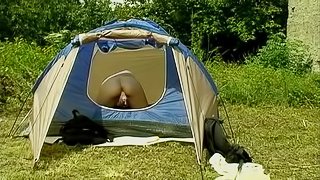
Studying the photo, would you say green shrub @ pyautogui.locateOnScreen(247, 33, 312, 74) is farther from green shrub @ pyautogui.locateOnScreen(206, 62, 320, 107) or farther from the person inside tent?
the person inside tent

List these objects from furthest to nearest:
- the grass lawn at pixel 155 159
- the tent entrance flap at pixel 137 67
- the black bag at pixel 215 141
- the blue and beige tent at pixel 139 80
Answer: the tent entrance flap at pixel 137 67 → the blue and beige tent at pixel 139 80 → the black bag at pixel 215 141 → the grass lawn at pixel 155 159

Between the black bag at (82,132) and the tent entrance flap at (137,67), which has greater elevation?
the tent entrance flap at (137,67)

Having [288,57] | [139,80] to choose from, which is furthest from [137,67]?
[288,57]

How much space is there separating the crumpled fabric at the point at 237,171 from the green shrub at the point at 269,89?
359 cm

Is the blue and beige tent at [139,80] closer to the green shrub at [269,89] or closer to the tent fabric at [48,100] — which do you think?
the tent fabric at [48,100]

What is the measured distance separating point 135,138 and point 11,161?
4.14 feet

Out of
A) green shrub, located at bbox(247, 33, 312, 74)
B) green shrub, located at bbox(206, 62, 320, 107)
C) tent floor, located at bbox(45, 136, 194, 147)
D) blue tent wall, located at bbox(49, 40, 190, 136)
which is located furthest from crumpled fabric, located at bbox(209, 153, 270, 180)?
green shrub, located at bbox(247, 33, 312, 74)

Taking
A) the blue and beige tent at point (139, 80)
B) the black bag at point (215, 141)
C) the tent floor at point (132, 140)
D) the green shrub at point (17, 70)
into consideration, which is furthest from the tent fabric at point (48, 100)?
the green shrub at point (17, 70)

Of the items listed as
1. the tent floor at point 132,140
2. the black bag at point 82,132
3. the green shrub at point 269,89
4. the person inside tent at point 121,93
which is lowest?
the green shrub at point 269,89

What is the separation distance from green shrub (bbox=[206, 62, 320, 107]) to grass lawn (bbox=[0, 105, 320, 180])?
1.63m

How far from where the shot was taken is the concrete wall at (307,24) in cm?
1034

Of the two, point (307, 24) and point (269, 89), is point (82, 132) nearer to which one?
point (269, 89)

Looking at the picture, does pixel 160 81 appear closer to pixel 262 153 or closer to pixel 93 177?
pixel 262 153

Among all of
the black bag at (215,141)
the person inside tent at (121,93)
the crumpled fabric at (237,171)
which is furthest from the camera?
the person inside tent at (121,93)
